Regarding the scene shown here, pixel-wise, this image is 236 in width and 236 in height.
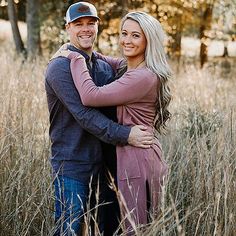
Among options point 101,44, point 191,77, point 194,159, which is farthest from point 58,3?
point 194,159

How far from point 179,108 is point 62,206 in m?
3.40

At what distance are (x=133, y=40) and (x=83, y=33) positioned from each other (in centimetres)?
36

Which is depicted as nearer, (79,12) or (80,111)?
A: (80,111)

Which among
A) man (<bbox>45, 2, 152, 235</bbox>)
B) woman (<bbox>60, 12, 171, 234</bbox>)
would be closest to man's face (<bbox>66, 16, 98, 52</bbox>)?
man (<bbox>45, 2, 152, 235</bbox>)

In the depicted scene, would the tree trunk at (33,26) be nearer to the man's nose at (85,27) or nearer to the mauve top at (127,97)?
the man's nose at (85,27)

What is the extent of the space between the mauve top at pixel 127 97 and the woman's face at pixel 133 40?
0.11 m

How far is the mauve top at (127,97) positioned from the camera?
9.13ft

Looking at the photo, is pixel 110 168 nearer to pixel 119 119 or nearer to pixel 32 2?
pixel 119 119

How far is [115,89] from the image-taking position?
2.79 metres

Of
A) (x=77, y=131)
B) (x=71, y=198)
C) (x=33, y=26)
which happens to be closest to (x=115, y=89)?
(x=77, y=131)

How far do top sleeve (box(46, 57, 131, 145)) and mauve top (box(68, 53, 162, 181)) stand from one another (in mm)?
51

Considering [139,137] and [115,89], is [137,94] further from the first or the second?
[139,137]

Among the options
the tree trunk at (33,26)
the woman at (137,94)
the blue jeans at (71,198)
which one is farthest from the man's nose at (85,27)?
the tree trunk at (33,26)

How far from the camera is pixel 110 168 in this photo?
3.10 meters
